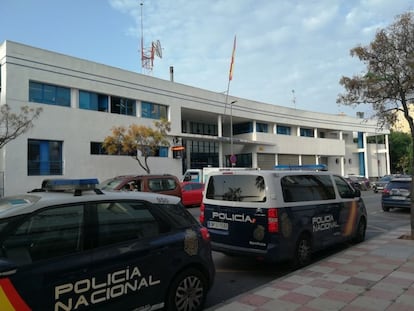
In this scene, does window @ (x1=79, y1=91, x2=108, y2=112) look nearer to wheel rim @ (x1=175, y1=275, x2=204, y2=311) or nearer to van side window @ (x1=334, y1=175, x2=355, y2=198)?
van side window @ (x1=334, y1=175, x2=355, y2=198)

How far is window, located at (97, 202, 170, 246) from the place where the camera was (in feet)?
12.8

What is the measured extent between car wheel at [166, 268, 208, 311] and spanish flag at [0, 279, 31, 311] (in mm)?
1688

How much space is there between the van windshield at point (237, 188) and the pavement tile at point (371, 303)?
2.26 meters

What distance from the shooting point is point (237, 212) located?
685 cm

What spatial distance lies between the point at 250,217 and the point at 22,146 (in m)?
20.3

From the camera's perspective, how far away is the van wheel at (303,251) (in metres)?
6.89

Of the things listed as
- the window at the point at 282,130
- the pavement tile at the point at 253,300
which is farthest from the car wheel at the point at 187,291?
the window at the point at 282,130

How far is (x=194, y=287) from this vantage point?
4.59 m

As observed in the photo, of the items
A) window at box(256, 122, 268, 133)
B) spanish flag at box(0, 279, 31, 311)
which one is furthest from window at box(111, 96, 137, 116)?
spanish flag at box(0, 279, 31, 311)

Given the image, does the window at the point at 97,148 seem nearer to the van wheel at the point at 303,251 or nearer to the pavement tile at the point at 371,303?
the van wheel at the point at 303,251

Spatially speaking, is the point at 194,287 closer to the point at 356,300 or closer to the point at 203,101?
the point at 356,300

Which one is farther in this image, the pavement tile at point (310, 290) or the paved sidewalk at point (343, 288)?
the pavement tile at point (310, 290)

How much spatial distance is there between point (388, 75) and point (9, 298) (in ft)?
31.3

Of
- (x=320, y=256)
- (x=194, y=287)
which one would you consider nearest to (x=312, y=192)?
(x=320, y=256)
